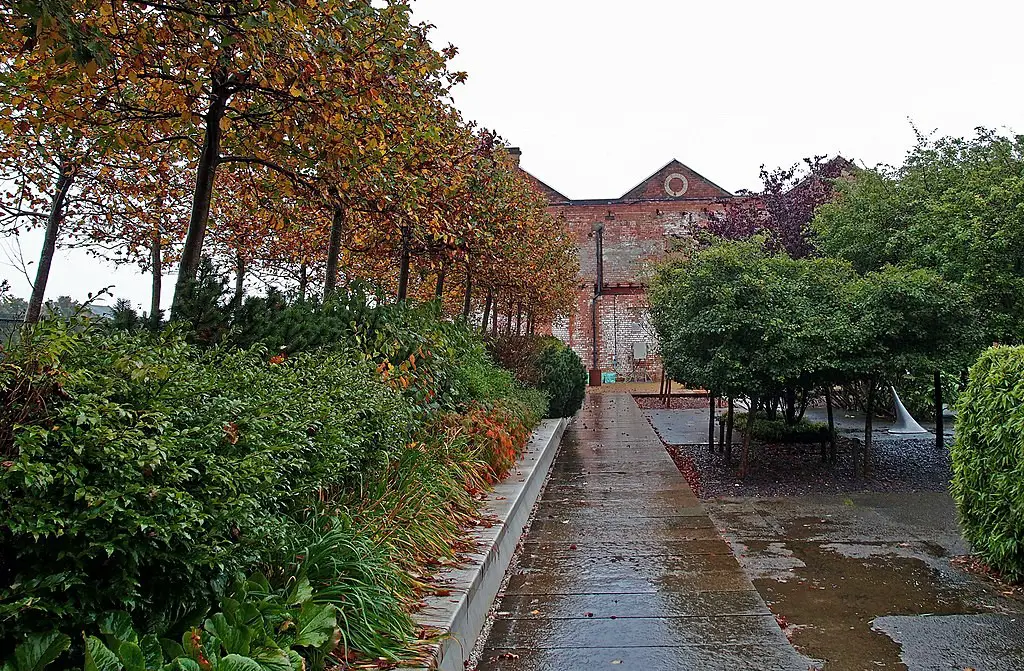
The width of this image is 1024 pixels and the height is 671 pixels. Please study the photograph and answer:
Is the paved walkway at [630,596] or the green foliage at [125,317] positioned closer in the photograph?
the paved walkway at [630,596]

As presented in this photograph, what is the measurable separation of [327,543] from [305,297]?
423 cm

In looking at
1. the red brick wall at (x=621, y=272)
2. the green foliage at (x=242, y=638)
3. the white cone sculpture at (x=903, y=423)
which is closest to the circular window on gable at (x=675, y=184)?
the red brick wall at (x=621, y=272)

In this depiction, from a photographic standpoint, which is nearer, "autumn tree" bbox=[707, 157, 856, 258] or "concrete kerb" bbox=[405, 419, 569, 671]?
"concrete kerb" bbox=[405, 419, 569, 671]

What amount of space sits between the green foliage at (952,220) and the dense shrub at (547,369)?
5.09 metres

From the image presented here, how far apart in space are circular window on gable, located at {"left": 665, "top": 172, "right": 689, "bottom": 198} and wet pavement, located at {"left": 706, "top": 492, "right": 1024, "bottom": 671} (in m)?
33.2

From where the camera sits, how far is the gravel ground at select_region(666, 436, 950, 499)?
919 centimetres

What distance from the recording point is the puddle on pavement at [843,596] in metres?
4.15

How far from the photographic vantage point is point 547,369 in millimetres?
14461

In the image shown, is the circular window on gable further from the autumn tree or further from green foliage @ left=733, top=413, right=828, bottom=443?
green foliage @ left=733, top=413, right=828, bottom=443

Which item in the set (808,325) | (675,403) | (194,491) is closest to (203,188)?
(194,491)

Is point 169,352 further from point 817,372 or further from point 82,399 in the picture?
point 817,372

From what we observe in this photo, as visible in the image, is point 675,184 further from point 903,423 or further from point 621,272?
point 903,423

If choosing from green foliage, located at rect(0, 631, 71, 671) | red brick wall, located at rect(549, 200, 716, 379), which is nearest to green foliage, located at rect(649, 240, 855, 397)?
green foliage, located at rect(0, 631, 71, 671)

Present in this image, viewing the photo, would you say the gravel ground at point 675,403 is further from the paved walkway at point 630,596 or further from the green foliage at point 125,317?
the green foliage at point 125,317
